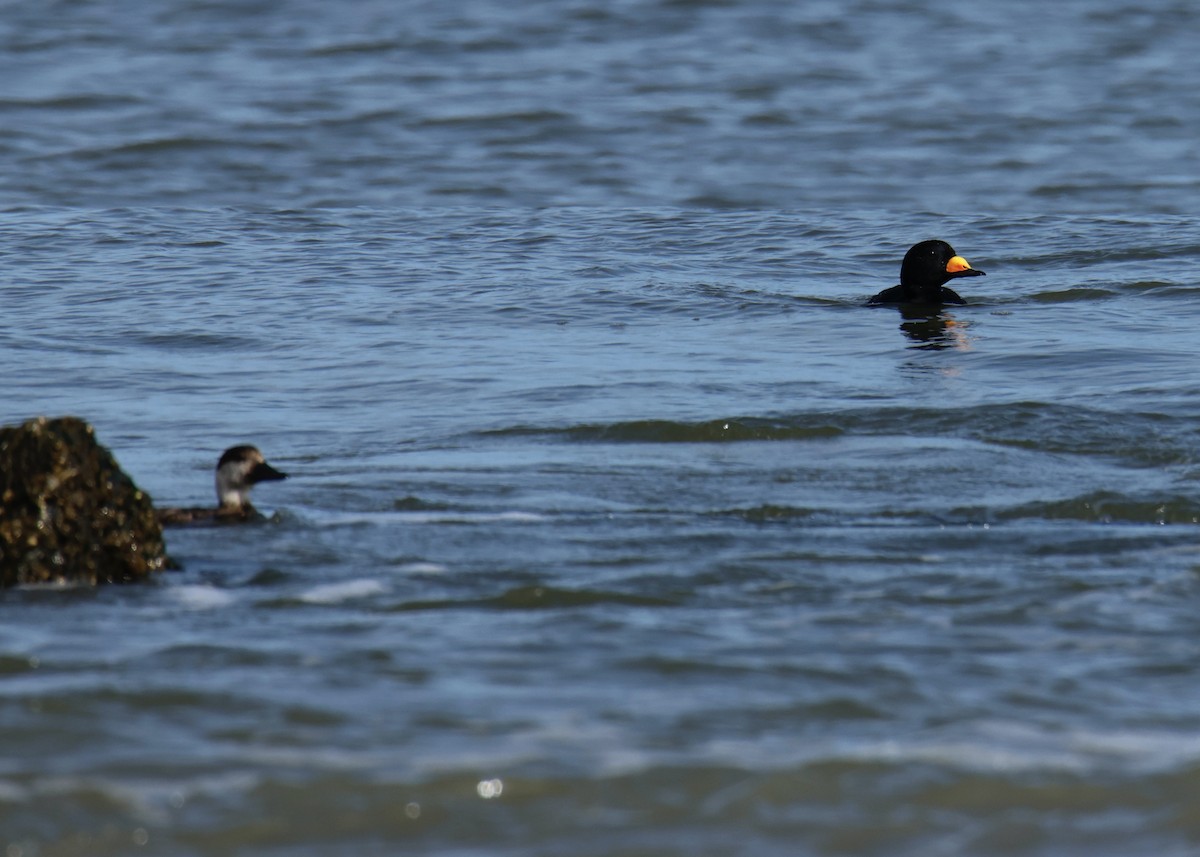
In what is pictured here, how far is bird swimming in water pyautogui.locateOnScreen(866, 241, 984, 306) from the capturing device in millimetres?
13328

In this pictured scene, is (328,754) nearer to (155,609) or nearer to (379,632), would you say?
(379,632)

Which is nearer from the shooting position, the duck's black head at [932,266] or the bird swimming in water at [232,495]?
the bird swimming in water at [232,495]

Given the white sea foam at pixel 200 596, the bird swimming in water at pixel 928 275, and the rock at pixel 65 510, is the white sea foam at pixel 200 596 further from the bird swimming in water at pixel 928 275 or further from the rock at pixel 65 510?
the bird swimming in water at pixel 928 275

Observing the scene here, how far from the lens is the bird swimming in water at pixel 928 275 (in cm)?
1333

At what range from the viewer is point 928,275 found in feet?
45.1

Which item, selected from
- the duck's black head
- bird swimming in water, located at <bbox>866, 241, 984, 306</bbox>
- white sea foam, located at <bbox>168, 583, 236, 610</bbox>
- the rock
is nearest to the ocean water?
white sea foam, located at <bbox>168, 583, 236, 610</bbox>

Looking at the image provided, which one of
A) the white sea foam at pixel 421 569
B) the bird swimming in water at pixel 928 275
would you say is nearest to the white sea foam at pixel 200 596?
the white sea foam at pixel 421 569

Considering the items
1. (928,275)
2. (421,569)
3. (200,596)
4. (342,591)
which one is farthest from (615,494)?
(928,275)

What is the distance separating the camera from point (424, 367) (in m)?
10.9

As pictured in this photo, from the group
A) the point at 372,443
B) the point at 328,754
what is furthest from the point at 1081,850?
the point at 372,443

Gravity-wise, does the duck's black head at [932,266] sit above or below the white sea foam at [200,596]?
above

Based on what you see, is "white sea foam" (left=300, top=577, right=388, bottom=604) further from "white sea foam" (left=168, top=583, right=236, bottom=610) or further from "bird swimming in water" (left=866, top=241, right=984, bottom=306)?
"bird swimming in water" (left=866, top=241, right=984, bottom=306)

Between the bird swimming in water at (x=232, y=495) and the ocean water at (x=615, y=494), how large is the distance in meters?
0.15

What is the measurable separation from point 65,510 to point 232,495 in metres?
0.99
